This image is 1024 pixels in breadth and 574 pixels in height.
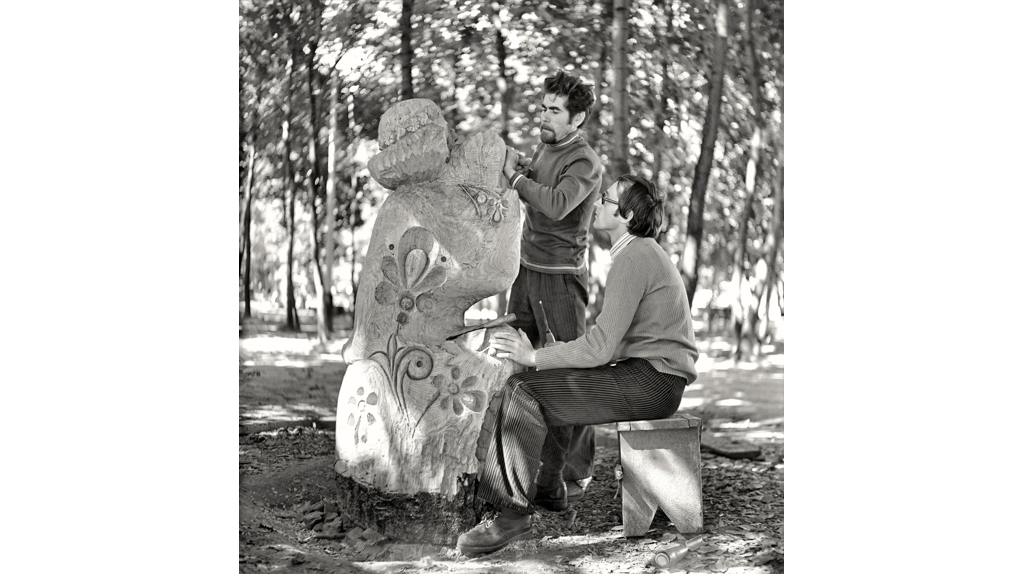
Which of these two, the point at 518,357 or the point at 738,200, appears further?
the point at 738,200

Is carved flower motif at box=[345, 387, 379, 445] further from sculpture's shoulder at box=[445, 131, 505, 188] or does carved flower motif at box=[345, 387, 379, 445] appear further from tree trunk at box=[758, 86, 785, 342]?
tree trunk at box=[758, 86, 785, 342]

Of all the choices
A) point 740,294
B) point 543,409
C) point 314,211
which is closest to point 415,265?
point 543,409

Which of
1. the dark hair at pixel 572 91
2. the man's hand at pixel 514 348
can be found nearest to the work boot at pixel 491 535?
the man's hand at pixel 514 348

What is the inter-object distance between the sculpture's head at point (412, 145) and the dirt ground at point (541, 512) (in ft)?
4.88

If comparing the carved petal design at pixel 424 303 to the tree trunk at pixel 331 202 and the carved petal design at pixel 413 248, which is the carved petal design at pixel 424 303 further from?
the tree trunk at pixel 331 202

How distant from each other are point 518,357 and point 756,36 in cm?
266

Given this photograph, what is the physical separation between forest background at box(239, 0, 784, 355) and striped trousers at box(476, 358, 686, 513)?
1.55 m

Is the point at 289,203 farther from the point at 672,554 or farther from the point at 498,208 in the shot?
the point at 672,554

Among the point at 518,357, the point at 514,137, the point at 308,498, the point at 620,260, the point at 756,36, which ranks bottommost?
the point at 308,498

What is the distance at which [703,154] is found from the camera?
6.69m

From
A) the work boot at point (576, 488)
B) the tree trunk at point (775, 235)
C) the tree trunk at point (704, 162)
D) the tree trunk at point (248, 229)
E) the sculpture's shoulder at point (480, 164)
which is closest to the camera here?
the sculpture's shoulder at point (480, 164)

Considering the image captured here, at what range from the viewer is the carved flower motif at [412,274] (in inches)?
194

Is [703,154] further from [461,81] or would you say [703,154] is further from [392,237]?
[392,237]
